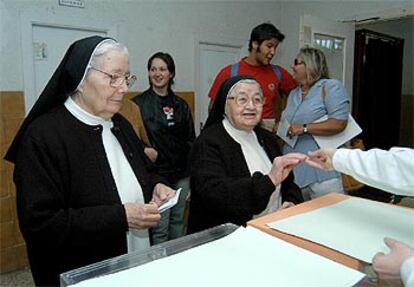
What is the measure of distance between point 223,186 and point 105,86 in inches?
23.9

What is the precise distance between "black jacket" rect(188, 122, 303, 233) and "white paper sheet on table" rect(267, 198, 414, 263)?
393 millimetres

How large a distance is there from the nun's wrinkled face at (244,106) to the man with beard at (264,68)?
0.96 metres

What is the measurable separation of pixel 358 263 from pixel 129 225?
74 cm

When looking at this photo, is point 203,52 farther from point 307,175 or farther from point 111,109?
point 111,109

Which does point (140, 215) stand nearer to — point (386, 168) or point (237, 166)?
point (237, 166)

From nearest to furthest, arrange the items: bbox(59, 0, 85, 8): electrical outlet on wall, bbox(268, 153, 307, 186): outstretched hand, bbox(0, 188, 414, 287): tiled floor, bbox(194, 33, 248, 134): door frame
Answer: bbox(268, 153, 307, 186): outstretched hand < bbox(0, 188, 414, 287): tiled floor < bbox(59, 0, 85, 8): electrical outlet on wall < bbox(194, 33, 248, 134): door frame

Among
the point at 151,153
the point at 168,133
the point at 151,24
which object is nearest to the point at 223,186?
the point at 151,153

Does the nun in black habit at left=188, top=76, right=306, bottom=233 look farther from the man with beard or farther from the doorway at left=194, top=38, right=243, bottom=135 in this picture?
the doorway at left=194, top=38, right=243, bottom=135

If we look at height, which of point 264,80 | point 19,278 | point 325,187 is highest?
point 264,80

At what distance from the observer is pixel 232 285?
70 centimetres

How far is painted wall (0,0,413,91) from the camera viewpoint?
2713 millimetres

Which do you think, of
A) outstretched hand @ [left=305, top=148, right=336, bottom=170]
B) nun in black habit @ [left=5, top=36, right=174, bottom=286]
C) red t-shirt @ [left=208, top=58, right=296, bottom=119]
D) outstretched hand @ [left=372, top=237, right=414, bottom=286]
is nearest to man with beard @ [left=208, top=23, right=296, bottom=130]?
red t-shirt @ [left=208, top=58, right=296, bottom=119]

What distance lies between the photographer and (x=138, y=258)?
83 cm

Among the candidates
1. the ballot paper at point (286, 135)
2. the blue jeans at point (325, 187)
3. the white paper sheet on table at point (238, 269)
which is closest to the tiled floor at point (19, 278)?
the blue jeans at point (325, 187)
